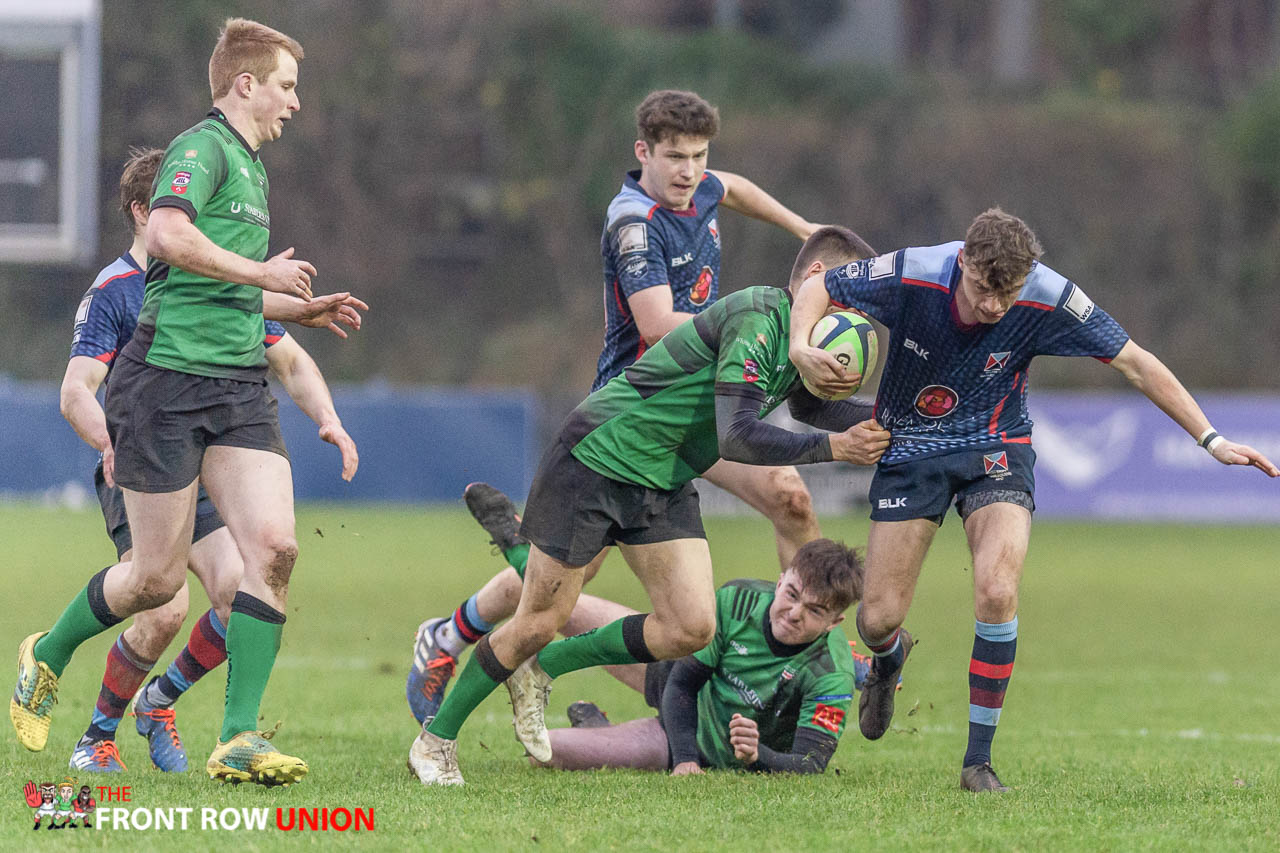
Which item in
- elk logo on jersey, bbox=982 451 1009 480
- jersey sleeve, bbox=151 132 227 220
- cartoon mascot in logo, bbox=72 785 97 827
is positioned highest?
jersey sleeve, bbox=151 132 227 220

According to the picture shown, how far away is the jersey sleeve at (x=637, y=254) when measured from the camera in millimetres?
6699

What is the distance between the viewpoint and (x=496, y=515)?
6.60 metres

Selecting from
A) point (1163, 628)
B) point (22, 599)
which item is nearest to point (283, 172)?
point (22, 599)

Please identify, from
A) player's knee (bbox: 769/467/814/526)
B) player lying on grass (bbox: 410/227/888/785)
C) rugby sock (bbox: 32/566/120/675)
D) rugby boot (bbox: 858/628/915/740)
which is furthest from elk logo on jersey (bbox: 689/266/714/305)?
rugby sock (bbox: 32/566/120/675)

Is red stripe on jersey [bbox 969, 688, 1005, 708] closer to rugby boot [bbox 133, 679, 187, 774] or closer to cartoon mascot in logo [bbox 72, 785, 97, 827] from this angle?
rugby boot [bbox 133, 679, 187, 774]

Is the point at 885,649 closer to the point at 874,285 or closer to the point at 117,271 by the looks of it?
the point at 874,285

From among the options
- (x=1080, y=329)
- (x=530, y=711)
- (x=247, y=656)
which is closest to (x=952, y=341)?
(x=1080, y=329)

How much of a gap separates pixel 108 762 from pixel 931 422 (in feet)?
10.6

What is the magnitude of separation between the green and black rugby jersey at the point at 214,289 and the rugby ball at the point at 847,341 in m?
1.92

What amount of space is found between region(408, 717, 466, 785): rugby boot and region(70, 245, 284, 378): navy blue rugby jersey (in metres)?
1.57

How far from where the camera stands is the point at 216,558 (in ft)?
20.0

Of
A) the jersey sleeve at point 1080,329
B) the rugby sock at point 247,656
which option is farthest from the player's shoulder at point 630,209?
the rugby sock at point 247,656

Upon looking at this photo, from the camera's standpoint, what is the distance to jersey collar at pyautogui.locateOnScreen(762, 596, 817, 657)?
6109 mm

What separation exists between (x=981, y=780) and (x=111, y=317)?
359 centimetres
